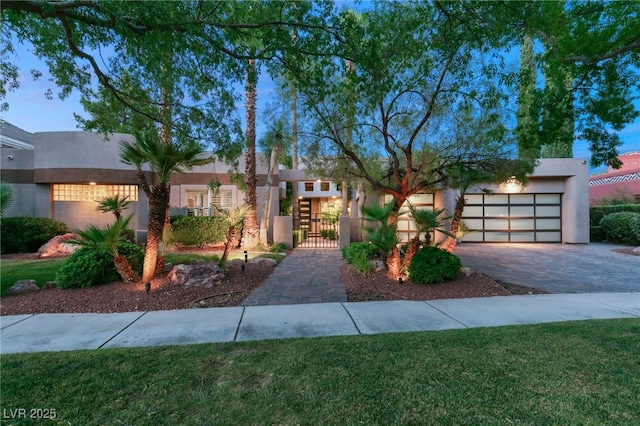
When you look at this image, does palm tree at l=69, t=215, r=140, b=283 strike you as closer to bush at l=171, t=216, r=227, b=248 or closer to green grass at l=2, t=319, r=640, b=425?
green grass at l=2, t=319, r=640, b=425

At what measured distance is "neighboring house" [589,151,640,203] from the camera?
20.4 meters

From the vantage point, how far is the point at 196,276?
6531 millimetres

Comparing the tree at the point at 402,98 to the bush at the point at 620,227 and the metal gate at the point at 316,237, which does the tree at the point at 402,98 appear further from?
the bush at the point at 620,227

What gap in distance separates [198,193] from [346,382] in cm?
1473

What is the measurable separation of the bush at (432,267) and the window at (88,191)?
12388 millimetres

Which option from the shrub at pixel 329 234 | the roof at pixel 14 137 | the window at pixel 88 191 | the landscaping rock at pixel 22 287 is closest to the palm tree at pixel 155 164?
A: the landscaping rock at pixel 22 287

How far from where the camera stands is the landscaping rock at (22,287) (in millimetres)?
5926

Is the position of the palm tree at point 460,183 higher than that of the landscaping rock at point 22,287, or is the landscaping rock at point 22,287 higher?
the palm tree at point 460,183

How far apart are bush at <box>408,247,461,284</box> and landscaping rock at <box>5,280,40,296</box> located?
7.84 m

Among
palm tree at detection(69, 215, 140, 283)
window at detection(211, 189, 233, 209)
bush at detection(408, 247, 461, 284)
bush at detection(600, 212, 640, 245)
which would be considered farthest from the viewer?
window at detection(211, 189, 233, 209)

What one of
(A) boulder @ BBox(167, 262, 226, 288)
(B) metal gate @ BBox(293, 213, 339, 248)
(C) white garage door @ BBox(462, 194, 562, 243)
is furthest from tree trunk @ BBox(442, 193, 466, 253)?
(C) white garage door @ BBox(462, 194, 562, 243)

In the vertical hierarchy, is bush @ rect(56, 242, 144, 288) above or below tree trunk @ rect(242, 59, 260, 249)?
below

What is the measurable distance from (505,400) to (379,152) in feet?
27.3

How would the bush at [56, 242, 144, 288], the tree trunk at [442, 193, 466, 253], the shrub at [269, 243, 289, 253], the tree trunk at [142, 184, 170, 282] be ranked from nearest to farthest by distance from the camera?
the bush at [56, 242, 144, 288]
the tree trunk at [142, 184, 170, 282]
the tree trunk at [442, 193, 466, 253]
the shrub at [269, 243, 289, 253]
